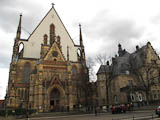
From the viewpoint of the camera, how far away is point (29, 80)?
3575 cm

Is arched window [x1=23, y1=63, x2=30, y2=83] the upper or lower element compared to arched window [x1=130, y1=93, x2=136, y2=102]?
upper

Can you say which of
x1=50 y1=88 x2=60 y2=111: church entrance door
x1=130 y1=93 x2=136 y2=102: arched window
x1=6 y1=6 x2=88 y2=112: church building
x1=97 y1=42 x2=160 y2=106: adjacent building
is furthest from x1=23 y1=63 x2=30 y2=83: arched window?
x1=130 y1=93 x2=136 y2=102: arched window

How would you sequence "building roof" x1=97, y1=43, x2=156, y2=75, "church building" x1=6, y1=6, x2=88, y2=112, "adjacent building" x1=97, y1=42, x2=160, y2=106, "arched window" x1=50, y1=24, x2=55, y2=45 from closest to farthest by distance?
"church building" x1=6, y1=6, x2=88, y2=112 < "adjacent building" x1=97, y1=42, x2=160, y2=106 < "building roof" x1=97, y1=43, x2=156, y2=75 < "arched window" x1=50, y1=24, x2=55, y2=45

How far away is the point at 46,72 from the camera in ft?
118

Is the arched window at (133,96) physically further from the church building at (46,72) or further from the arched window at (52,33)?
the arched window at (52,33)

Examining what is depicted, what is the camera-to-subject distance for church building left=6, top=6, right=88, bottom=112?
3259 cm

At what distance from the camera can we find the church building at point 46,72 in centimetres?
3259

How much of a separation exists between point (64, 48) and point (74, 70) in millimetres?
7370

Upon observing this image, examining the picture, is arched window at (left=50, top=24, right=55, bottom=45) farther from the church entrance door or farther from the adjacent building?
the adjacent building

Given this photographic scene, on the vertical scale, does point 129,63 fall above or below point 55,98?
above

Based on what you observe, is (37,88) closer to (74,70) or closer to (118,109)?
(74,70)

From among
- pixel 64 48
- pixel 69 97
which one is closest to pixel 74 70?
pixel 64 48

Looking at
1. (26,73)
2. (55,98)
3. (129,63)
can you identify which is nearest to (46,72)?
(26,73)

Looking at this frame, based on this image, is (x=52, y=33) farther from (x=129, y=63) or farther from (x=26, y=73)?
(x=129, y=63)
